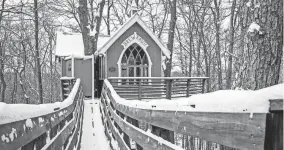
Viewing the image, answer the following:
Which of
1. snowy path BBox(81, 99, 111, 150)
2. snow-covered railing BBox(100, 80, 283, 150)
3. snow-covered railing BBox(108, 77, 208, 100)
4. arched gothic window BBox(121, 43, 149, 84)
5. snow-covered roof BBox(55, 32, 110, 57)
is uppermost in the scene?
snow-covered roof BBox(55, 32, 110, 57)

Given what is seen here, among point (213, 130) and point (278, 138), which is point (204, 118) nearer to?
point (213, 130)

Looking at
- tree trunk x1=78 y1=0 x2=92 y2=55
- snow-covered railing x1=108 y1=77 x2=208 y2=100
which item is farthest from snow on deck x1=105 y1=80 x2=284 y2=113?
tree trunk x1=78 y1=0 x2=92 y2=55

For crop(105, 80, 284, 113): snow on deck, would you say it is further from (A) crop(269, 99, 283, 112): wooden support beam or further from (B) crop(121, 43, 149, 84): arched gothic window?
(B) crop(121, 43, 149, 84): arched gothic window

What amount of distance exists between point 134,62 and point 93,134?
10.2m

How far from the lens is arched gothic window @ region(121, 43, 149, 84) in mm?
18078

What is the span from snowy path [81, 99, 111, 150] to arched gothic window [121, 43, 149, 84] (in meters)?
5.63

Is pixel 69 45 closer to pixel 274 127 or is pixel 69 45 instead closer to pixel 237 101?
pixel 237 101

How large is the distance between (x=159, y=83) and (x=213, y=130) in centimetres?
1508

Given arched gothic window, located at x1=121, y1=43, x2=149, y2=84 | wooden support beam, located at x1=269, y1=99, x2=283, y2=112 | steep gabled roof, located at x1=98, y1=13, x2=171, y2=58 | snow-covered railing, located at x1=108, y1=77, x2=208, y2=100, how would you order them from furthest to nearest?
arched gothic window, located at x1=121, y1=43, x2=149, y2=84 < steep gabled roof, located at x1=98, y1=13, x2=171, y2=58 < snow-covered railing, located at x1=108, y1=77, x2=208, y2=100 < wooden support beam, located at x1=269, y1=99, x2=283, y2=112

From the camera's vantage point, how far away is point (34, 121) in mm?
2049

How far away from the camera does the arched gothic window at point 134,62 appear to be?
59.3 feet

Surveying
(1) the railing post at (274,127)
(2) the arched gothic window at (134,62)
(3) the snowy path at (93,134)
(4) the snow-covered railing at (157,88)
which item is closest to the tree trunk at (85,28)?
(2) the arched gothic window at (134,62)

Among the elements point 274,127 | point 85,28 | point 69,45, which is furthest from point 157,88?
point 274,127

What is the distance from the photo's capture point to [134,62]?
18.3 metres
